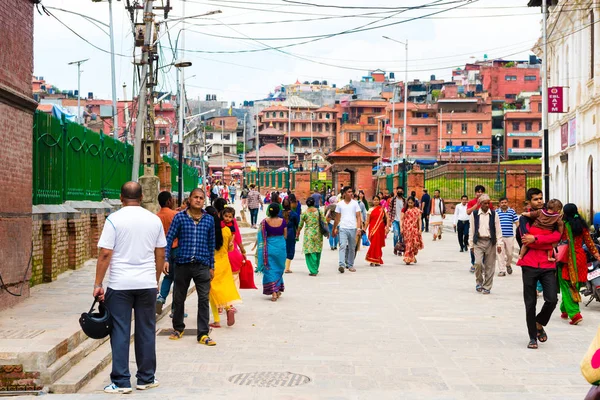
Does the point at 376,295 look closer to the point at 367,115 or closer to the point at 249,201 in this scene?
the point at 249,201

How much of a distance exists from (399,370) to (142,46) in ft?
41.5

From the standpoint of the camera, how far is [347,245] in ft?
64.0

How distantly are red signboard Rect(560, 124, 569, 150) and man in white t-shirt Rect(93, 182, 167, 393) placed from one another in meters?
33.5

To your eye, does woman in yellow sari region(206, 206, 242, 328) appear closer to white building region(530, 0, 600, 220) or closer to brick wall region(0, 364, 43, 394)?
brick wall region(0, 364, 43, 394)

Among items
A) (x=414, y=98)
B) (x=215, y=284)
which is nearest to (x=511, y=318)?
(x=215, y=284)

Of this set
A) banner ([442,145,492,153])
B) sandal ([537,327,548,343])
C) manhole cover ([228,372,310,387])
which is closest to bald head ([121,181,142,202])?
manhole cover ([228,372,310,387])

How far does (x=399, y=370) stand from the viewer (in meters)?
8.54

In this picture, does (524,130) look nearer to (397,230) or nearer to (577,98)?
(577,98)

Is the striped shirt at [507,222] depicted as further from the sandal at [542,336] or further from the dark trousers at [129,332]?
the dark trousers at [129,332]

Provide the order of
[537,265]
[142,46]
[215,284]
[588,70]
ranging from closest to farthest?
1. [537,265]
2. [215,284]
3. [142,46]
4. [588,70]

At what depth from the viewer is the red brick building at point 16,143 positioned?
11.5 metres

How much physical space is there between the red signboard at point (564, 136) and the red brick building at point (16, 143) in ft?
98.6

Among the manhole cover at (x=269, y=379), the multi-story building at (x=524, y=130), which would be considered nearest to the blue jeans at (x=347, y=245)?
the manhole cover at (x=269, y=379)

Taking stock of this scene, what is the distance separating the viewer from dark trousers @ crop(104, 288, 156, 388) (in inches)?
294
